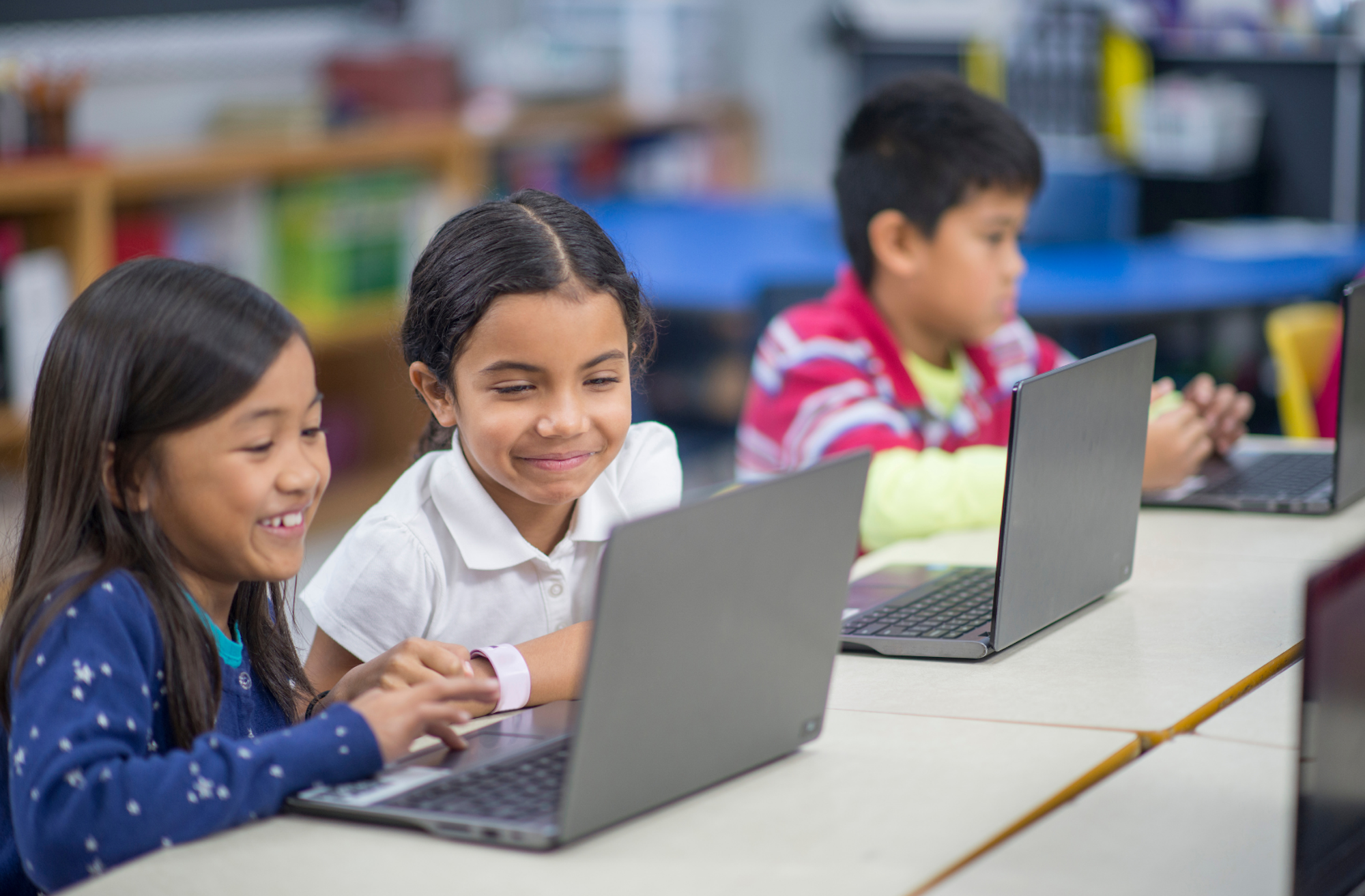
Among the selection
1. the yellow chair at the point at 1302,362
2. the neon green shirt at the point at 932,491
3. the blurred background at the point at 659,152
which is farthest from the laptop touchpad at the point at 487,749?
the blurred background at the point at 659,152

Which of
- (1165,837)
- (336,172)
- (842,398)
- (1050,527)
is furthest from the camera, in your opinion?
(336,172)

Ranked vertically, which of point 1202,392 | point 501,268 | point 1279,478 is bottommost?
point 1279,478

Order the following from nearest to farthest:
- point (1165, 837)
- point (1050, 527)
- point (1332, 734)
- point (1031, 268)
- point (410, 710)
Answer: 1. point (1332, 734)
2. point (1165, 837)
3. point (410, 710)
4. point (1050, 527)
5. point (1031, 268)

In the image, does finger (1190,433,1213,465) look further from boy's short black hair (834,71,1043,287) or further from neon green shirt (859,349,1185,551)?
boy's short black hair (834,71,1043,287)

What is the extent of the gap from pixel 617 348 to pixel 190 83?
121 inches

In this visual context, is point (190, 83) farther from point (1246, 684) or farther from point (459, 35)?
point (1246, 684)

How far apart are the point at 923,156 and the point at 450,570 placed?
94 centimetres

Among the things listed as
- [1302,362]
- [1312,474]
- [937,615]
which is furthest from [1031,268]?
[937,615]

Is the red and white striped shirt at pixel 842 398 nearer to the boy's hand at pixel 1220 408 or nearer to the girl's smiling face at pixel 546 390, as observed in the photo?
the boy's hand at pixel 1220 408

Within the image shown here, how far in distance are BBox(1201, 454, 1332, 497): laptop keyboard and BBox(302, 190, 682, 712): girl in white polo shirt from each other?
803 millimetres

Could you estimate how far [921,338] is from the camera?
2010 millimetres

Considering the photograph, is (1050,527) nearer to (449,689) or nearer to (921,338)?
(449,689)

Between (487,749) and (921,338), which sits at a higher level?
(921,338)

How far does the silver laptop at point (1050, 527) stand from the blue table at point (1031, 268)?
1.01 meters
